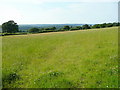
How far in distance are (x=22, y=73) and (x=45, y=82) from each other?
2.81 m

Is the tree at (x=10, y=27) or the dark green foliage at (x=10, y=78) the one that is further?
the tree at (x=10, y=27)

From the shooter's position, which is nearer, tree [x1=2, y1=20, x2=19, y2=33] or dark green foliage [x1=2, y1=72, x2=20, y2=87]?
dark green foliage [x1=2, y1=72, x2=20, y2=87]

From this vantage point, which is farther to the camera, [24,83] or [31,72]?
[31,72]

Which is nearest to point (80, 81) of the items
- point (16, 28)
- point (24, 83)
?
point (24, 83)

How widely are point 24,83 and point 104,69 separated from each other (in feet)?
16.7

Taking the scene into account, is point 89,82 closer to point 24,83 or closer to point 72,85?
point 72,85

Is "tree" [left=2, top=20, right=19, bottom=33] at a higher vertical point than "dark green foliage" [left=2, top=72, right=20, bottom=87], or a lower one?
higher

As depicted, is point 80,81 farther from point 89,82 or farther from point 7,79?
point 7,79

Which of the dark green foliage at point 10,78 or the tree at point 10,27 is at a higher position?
the tree at point 10,27

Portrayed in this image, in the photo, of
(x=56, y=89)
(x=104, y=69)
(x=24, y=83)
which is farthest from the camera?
(x=104, y=69)

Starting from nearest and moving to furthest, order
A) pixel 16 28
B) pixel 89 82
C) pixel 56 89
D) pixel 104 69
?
1. pixel 56 89
2. pixel 89 82
3. pixel 104 69
4. pixel 16 28

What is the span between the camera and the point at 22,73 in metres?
10.6

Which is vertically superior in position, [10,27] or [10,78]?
[10,27]

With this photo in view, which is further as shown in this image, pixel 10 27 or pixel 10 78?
pixel 10 27
